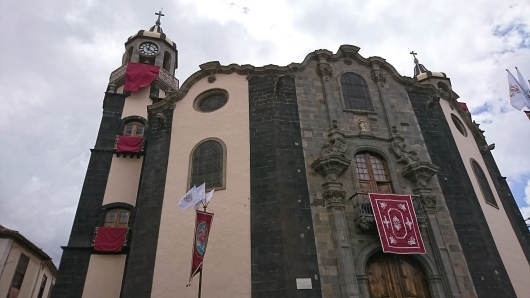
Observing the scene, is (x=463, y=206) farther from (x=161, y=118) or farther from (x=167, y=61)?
(x=167, y=61)

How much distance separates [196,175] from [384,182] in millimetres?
8594

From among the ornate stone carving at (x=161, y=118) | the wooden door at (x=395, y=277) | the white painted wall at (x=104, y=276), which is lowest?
the wooden door at (x=395, y=277)

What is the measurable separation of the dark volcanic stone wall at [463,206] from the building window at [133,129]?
16.7 m

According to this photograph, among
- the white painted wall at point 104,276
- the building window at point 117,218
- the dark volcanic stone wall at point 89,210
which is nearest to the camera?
the white painted wall at point 104,276

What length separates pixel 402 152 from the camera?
1742 centimetres

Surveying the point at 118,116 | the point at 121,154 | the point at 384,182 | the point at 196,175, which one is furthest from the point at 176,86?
the point at 384,182

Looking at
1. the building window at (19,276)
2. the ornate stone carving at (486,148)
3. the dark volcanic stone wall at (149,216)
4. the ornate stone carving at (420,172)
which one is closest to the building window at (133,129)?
the dark volcanic stone wall at (149,216)

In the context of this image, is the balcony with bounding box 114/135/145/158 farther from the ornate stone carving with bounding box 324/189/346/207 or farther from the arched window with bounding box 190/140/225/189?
the ornate stone carving with bounding box 324/189/346/207

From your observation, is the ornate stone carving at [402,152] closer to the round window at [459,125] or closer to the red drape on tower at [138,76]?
the round window at [459,125]

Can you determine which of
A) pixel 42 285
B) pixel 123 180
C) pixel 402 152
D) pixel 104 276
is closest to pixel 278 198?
pixel 402 152

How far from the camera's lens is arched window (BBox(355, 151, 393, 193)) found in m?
16.6

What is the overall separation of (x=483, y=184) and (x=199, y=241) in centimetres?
1577

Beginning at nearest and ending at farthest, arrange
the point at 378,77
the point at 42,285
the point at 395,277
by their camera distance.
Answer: the point at 395,277 < the point at 378,77 < the point at 42,285

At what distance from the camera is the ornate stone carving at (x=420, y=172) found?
54.4ft
